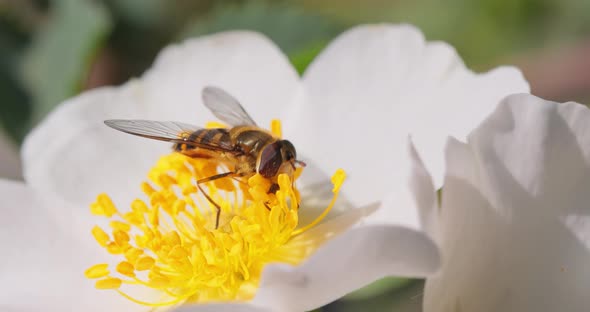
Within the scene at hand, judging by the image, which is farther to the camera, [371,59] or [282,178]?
[371,59]

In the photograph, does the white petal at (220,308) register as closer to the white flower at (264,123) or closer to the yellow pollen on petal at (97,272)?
the white flower at (264,123)

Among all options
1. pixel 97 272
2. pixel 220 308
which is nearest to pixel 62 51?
pixel 97 272

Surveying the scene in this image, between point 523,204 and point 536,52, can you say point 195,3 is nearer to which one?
point 536,52

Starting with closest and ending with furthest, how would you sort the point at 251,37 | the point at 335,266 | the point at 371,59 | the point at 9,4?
the point at 335,266 < the point at 371,59 < the point at 251,37 < the point at 9,4

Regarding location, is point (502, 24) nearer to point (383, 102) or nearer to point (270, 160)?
point (383, 102)

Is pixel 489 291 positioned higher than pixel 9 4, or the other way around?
pixel 9 4

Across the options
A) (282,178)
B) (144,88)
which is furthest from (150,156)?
(282,178)
